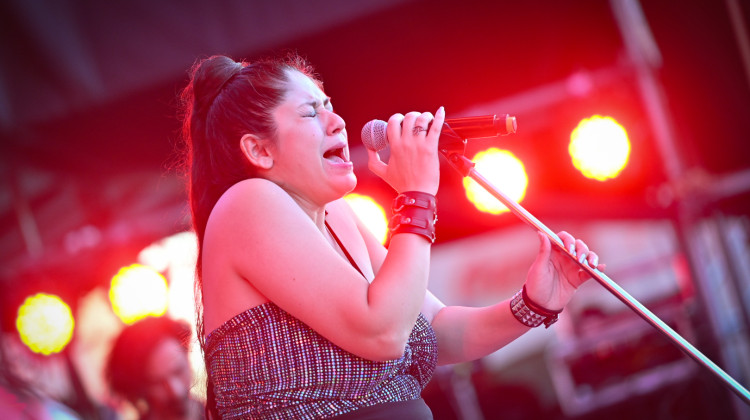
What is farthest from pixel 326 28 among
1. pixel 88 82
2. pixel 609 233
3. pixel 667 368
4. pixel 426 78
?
pixel 609 233

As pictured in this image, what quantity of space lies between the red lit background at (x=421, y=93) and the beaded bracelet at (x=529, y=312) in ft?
8.91

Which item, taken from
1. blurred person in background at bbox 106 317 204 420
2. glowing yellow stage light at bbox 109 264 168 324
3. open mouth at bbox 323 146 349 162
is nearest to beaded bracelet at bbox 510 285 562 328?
open mouth at bbox 323 146 349 162

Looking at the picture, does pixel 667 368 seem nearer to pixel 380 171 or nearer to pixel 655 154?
pixel 655 154

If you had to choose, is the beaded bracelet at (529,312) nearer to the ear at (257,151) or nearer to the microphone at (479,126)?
the microphone at (479,126)

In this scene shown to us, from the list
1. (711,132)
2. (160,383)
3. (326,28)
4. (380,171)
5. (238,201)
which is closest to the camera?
(238,201)

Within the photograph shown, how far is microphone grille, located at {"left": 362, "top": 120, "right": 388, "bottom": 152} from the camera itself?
157cm

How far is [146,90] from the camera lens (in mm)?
4406

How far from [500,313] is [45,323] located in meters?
4.08

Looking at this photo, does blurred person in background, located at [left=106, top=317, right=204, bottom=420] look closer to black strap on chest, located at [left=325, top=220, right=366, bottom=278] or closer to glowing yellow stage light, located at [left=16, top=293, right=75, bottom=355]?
black strap on chest, located at [left=325, top=220, right=366, bottom=278]

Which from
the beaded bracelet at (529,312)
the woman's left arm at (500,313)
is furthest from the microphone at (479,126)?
the beaded bracelet at (529,312)

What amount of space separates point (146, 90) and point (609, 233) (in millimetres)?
8123

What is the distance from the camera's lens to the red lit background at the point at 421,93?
13.9ft

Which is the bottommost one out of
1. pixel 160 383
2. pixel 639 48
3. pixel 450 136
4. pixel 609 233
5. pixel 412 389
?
pixel 412 389

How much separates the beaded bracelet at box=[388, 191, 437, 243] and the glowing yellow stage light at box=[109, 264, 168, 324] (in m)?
3.98
